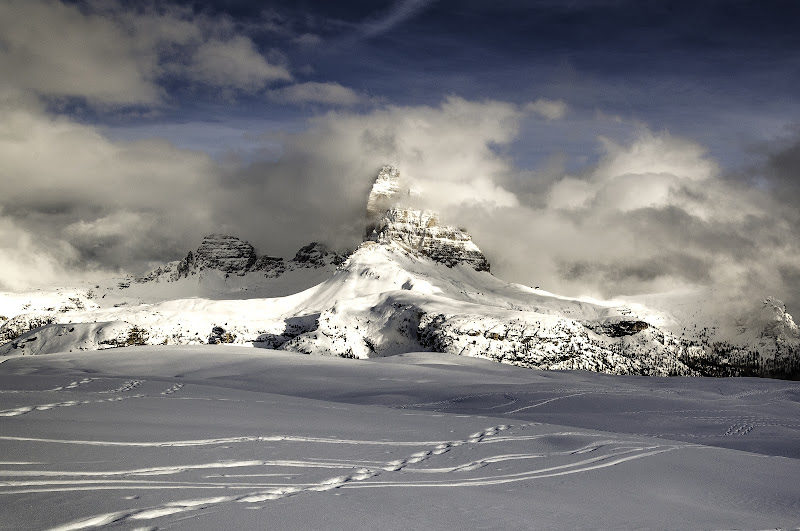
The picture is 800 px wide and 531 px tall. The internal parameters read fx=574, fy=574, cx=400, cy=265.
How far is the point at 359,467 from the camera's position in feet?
30.9

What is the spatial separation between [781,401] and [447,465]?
2539cm

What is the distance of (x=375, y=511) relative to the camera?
6996mm

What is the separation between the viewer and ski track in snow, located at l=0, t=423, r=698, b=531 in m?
7.06

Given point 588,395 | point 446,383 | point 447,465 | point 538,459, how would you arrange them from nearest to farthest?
point 447,465, point 538,459, point 588,395, point 446,383

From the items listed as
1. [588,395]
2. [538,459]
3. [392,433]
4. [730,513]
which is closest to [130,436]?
[392,433]

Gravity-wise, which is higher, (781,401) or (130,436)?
(130,436)

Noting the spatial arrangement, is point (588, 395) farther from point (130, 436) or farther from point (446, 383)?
point (130, 436)

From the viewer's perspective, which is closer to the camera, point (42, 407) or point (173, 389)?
point (42, 407)

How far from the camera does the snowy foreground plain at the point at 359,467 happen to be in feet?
Answer: 22.4

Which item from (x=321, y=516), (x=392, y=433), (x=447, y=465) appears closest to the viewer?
(x=321, y=516)

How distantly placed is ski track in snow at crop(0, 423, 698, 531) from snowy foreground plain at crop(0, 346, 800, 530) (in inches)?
1.3

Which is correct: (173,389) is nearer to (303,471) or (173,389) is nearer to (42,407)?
(42,407)

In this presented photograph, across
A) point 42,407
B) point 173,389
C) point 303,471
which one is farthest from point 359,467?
point 173,389

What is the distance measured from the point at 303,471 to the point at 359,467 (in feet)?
3.20
